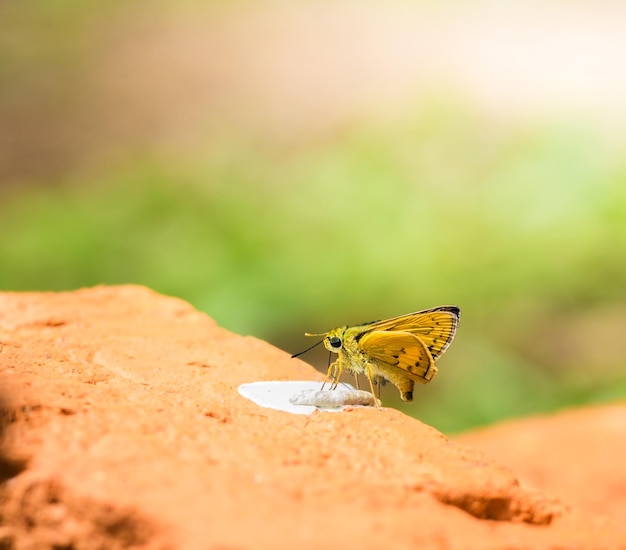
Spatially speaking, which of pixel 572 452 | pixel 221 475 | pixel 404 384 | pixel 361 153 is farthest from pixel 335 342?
pixel 361 153

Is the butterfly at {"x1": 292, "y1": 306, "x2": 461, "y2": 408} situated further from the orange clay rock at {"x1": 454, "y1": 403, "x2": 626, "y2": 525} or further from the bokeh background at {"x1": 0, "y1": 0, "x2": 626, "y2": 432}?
the bokeh background at {"x1": 0, "y1": 0, "x2": 626, "y2": 432}

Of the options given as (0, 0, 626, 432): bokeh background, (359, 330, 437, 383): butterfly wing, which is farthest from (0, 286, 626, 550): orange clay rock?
(0, 0, 626, 432): bokeh background

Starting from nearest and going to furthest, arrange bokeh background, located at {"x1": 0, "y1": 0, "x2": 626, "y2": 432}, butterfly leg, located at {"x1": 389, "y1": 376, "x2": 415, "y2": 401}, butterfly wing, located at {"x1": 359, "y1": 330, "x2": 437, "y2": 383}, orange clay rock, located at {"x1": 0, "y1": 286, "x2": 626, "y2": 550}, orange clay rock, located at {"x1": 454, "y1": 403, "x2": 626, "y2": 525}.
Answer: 1. orange clay rock, located at {"x1": 0, "y1": 286, "x2": 626, "y2": 550}
2. butterfly wing, located at {"x1": 359, "y1": 330, "x2": 437, "y2": 383}
3. butterfly leg, located at {"x1": 389, "y1": 376, "x2": 415, "y2": 401}
4. orange clay rock, located at {"x1": 454, "y1": 403, "x2": 626, "y2": 525}
5. bokeh background, located at {"x1": 0, "y1": 0, "x2": 626, "y2": 432}

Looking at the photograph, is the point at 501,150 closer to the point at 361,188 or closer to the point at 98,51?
the point at 361,188

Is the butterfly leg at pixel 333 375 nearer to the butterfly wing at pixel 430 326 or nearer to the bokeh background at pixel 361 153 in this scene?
the butterfly wing at pixel 430 326

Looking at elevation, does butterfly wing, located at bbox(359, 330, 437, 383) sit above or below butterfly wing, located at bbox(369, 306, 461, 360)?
below

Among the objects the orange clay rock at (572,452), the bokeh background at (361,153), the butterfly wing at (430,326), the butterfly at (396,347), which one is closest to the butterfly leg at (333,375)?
the butterfly at (396,347)

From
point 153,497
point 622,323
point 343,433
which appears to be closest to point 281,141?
point 622,323
